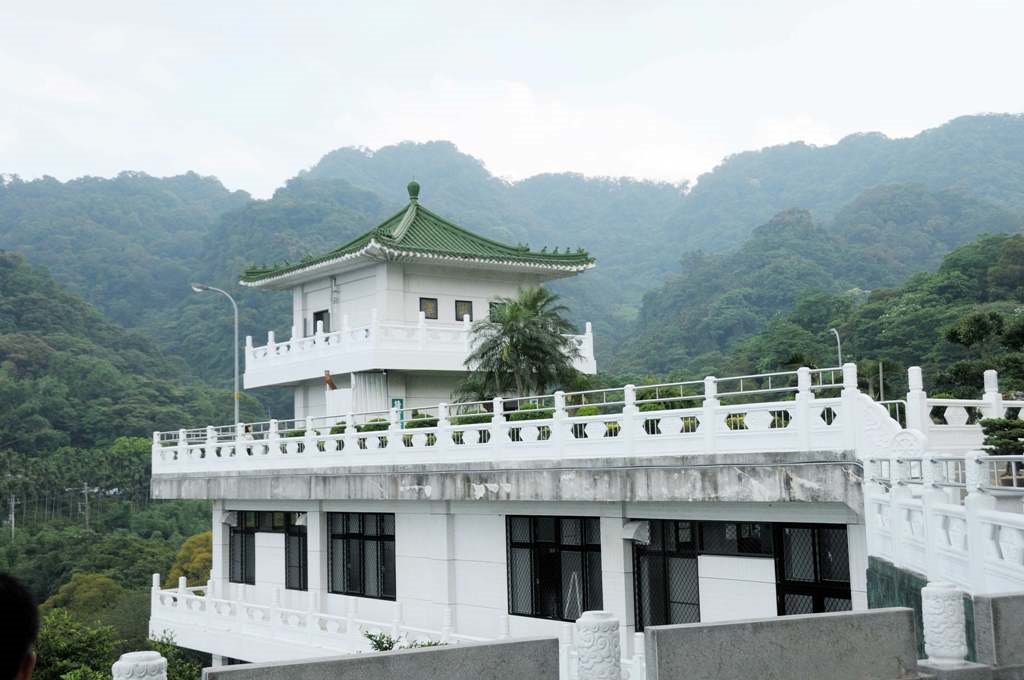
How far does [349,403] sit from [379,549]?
264 inches

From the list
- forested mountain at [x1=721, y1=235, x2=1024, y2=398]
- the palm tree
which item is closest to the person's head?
the palm tree

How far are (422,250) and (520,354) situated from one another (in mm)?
5522

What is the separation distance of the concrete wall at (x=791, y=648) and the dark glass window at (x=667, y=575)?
333 inches

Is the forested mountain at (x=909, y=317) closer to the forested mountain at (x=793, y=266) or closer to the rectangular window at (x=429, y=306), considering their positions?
the forested mountain at (x=793, y=266)

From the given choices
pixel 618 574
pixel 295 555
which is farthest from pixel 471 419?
pixel 295 555

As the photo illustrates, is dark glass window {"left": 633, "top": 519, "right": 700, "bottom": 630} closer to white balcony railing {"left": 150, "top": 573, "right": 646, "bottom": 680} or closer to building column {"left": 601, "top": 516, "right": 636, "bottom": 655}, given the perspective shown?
building column {"left": 601, "top": 516, "right": 636, "bottom": 655}

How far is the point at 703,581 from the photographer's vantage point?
1606 centimetres

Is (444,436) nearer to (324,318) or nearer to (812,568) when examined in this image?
(812,568)

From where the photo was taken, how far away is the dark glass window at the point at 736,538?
15.5m

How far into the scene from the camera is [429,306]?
2895 cm

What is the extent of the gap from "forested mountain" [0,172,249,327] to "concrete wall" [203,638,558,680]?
97612 millimetres

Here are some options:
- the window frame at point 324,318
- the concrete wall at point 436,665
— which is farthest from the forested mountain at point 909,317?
the concrete wall at point 436,665

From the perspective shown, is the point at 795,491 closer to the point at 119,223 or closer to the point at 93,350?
the point at 93,350

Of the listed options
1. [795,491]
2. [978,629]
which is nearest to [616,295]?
[795,491]
